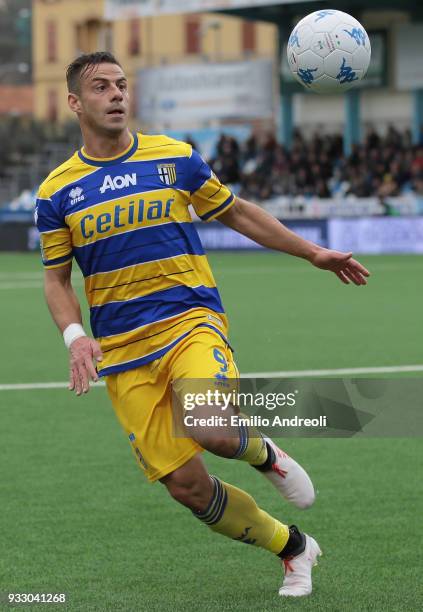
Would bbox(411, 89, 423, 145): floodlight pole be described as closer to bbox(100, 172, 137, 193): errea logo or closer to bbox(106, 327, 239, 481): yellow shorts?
bbox(100, 172, 137, 193): errea logo

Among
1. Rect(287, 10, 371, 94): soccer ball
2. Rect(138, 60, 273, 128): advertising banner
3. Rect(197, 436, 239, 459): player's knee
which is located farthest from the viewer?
Rect(138, 60, 273, 128): advertising banner

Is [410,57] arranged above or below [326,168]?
above

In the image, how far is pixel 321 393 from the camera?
5.88m

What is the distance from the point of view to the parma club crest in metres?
5.62

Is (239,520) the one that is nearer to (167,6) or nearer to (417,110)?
(167,6)

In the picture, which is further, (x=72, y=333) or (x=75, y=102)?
(x=75, y=102)

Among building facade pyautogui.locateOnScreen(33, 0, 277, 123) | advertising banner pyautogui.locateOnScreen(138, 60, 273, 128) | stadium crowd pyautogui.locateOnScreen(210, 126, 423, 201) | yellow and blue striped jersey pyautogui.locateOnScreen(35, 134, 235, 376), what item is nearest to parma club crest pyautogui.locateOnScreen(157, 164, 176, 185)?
yellow and blue striped jersey pyautogui.locateOnScreen(35, 134, 235, 376)

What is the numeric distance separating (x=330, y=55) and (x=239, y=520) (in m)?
2.39

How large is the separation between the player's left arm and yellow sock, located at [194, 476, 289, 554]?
1.01m

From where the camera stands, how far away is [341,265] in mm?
5633

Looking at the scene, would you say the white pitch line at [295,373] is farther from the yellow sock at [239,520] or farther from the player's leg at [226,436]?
the yellow sock at [239,520]

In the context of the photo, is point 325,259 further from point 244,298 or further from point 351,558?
point 244,298

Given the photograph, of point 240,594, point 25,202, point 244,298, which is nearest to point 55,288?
point 240,594

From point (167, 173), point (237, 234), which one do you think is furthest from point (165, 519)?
point (237, 234)
